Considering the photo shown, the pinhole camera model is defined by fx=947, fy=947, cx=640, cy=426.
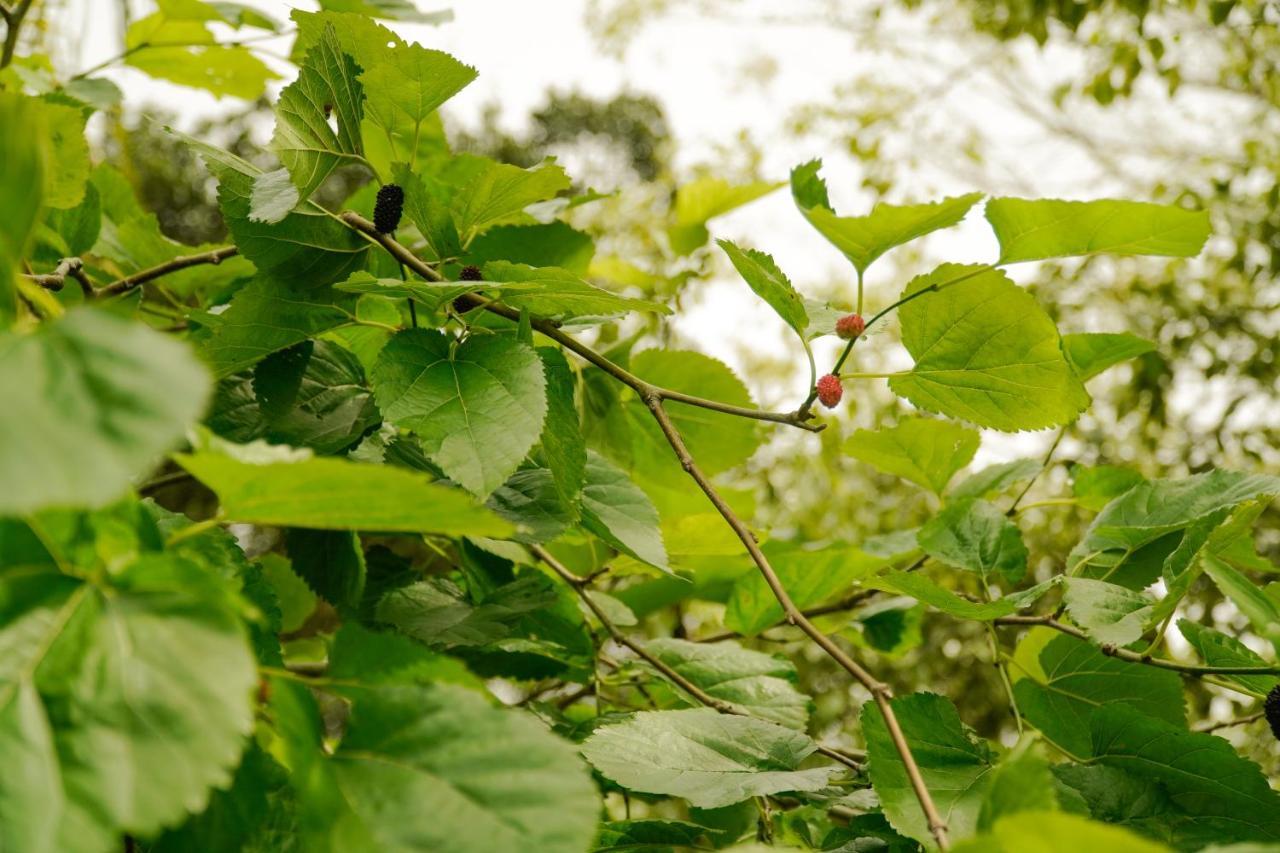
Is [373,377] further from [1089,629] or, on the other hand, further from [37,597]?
[1089,629]

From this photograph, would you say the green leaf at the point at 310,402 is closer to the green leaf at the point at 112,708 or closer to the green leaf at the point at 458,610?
the green leaf at the point at 458,610

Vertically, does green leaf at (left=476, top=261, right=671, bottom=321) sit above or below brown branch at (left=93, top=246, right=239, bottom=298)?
above

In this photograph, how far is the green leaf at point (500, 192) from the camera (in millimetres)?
538

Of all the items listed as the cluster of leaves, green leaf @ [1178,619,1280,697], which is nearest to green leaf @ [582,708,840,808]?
the cluster of leaves

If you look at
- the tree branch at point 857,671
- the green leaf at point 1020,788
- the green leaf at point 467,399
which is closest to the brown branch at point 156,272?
the green leaf at point 467,399

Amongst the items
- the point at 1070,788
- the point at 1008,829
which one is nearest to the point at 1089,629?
the point at 1070,788

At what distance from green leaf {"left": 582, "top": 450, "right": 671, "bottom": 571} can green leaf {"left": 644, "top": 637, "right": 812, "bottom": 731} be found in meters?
0.16

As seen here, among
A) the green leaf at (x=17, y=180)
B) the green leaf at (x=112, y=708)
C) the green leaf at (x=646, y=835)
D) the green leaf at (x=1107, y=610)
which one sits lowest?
the green leaf at (x=646, y=835)

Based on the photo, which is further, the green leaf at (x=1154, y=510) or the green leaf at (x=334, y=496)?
the green leaf at (x=1154, y=510)

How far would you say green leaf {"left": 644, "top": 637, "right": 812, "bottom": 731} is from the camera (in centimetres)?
72

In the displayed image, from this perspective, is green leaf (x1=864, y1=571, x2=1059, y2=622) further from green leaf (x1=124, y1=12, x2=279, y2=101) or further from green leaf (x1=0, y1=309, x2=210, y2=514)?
green leaf (x1=124, y1=12, x2=279, y2=101)

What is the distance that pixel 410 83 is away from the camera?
0.54 metres

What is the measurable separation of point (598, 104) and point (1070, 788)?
957 centimetres

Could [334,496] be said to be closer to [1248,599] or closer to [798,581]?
[1248,599]
